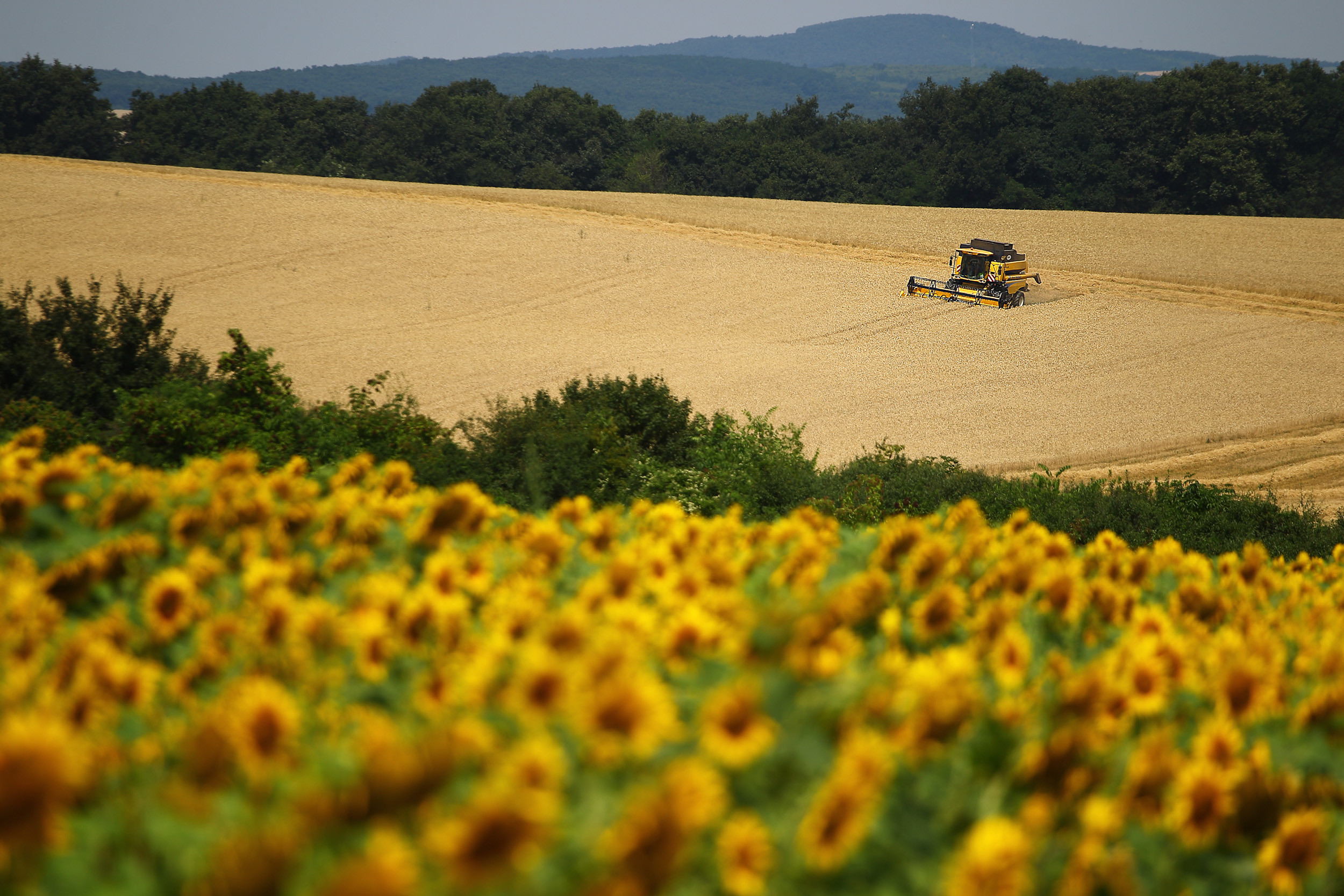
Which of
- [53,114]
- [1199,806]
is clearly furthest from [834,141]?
[1199,806]

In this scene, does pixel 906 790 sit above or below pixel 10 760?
below

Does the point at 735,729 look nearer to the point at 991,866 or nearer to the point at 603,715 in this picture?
the point at 603,715

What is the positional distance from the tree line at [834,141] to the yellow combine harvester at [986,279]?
3540 centimetres

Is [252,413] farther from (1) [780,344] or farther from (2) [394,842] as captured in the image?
(1) [780,344]

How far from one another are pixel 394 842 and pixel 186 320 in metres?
26.3

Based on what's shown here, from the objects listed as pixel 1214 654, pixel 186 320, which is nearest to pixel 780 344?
pixel 186 320

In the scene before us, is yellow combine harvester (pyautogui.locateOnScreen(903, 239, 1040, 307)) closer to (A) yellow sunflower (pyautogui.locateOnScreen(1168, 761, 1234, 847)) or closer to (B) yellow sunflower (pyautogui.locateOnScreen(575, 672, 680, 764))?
(A) yellow sunflower (pyautogui.locateOnScreen(1168, 761, 1234, 847))

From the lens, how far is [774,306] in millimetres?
30047

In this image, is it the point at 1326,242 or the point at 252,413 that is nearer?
the point at 252,413

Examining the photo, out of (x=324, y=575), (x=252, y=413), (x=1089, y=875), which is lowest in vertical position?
(x=252, y=413)

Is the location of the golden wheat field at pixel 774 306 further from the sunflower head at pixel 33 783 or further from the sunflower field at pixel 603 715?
the sunflower head at pixel 33 783

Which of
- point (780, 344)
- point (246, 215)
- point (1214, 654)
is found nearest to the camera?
point (1214, 654)

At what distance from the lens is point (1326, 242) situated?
3816cm

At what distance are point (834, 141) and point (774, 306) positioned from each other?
46835 millimetres
